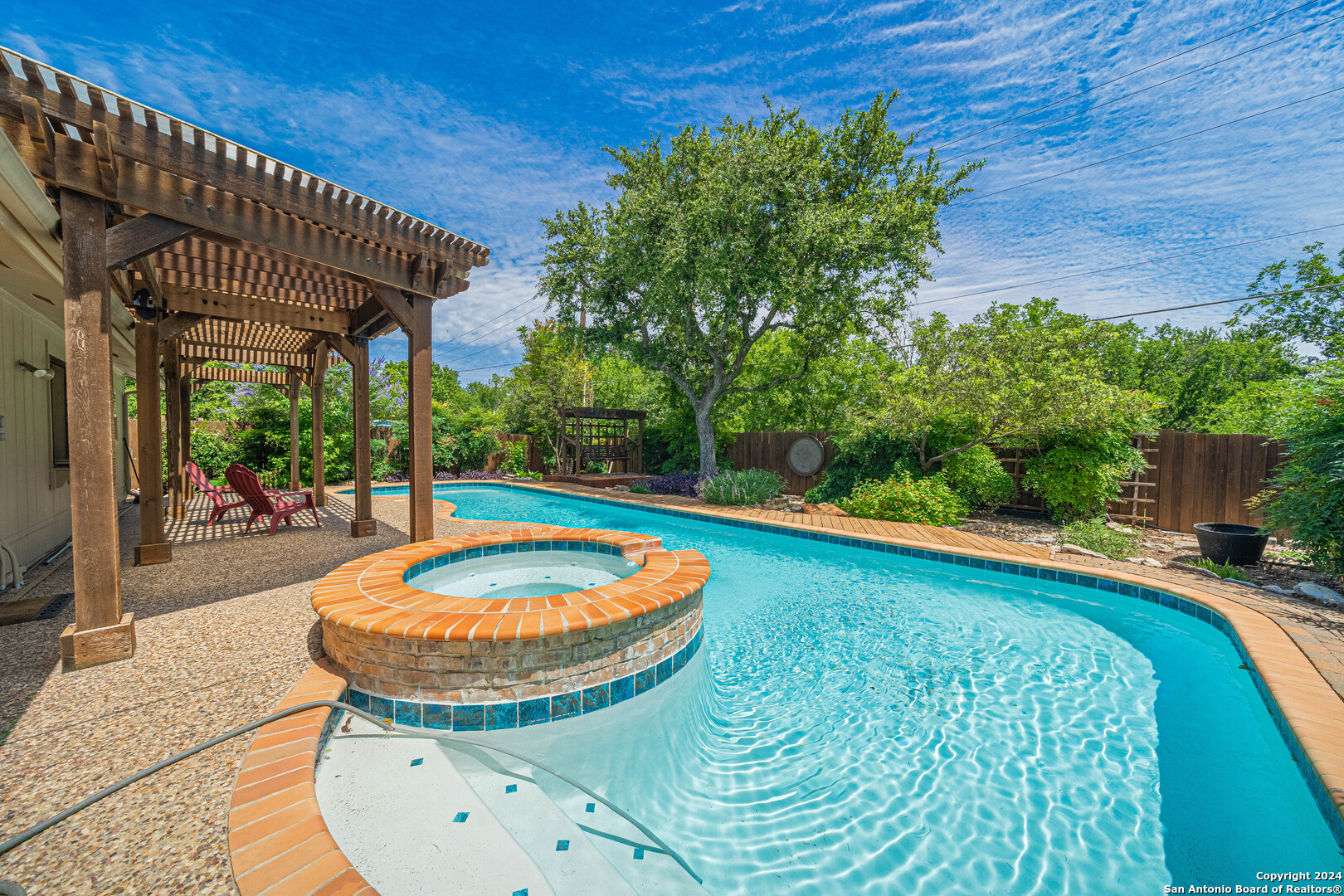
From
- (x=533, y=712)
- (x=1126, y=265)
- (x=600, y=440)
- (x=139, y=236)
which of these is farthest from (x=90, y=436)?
(x=1126, y=265)

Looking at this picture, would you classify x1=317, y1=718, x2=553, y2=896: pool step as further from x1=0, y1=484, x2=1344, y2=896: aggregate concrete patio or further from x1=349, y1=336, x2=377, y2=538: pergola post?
x1=349, y1=336, x2=377, y2=538: pergola post

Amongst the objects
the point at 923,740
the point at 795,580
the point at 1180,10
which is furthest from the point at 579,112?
the point at 923,740

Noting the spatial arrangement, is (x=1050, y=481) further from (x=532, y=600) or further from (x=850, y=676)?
(x=532, y=600)

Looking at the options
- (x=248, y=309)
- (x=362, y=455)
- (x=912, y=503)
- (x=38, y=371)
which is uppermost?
(x=248, y=309)

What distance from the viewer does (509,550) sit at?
454 cm

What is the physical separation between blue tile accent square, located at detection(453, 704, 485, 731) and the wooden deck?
18.1 feet

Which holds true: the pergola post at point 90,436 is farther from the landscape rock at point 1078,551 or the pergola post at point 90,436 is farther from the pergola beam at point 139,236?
the landscape rock at point 1078,551

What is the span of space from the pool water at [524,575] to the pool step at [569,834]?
1.52 m

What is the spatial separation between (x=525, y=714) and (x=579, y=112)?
14339 millimetres

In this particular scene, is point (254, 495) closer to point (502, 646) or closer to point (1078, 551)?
point (502, 646)

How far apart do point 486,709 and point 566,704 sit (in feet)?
1.21

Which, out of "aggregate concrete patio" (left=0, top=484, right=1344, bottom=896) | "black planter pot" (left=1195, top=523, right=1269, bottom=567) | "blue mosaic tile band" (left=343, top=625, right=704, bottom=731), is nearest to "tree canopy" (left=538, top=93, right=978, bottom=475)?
"black planter pot" (left=1195, top=523, right=1269, bottom=567)

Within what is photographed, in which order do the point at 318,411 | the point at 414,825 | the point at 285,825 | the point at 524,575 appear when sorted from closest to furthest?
the point at 285,825, the point at 414,825, the point at 524,575, the point at 318,411

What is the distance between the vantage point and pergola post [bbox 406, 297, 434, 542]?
4.80 meters
